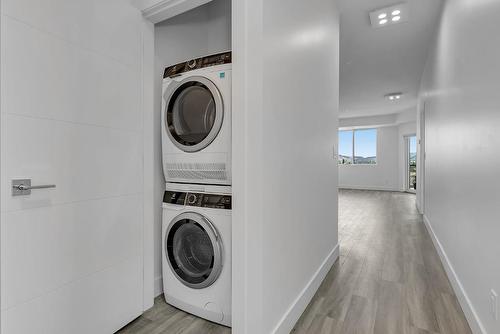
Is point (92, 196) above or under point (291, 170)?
under

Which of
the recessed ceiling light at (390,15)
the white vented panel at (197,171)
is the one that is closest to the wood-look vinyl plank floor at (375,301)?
the white vented panel at (197,171)

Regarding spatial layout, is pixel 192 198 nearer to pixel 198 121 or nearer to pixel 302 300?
pixel 198 121

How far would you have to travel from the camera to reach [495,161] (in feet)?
4.22

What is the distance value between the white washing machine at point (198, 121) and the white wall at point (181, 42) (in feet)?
0.53

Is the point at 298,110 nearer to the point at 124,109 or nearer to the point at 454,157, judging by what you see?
the point at 124,109

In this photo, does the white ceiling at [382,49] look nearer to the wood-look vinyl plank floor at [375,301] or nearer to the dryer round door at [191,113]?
the dryer round door at [191,113]

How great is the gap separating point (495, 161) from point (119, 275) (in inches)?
85.6

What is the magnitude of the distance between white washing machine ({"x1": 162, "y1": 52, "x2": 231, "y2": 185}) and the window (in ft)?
29.9

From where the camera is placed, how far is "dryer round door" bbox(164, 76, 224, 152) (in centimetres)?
168

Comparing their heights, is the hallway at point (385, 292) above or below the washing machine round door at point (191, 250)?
below

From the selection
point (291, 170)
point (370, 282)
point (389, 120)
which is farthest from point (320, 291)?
point (389, 120)

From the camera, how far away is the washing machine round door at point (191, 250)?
1651mm

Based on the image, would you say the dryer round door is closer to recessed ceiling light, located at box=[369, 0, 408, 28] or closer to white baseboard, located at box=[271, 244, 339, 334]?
white baseboard, located at box=[271, 244, 339, 334]

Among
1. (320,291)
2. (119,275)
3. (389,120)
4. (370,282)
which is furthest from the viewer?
(389,120)
